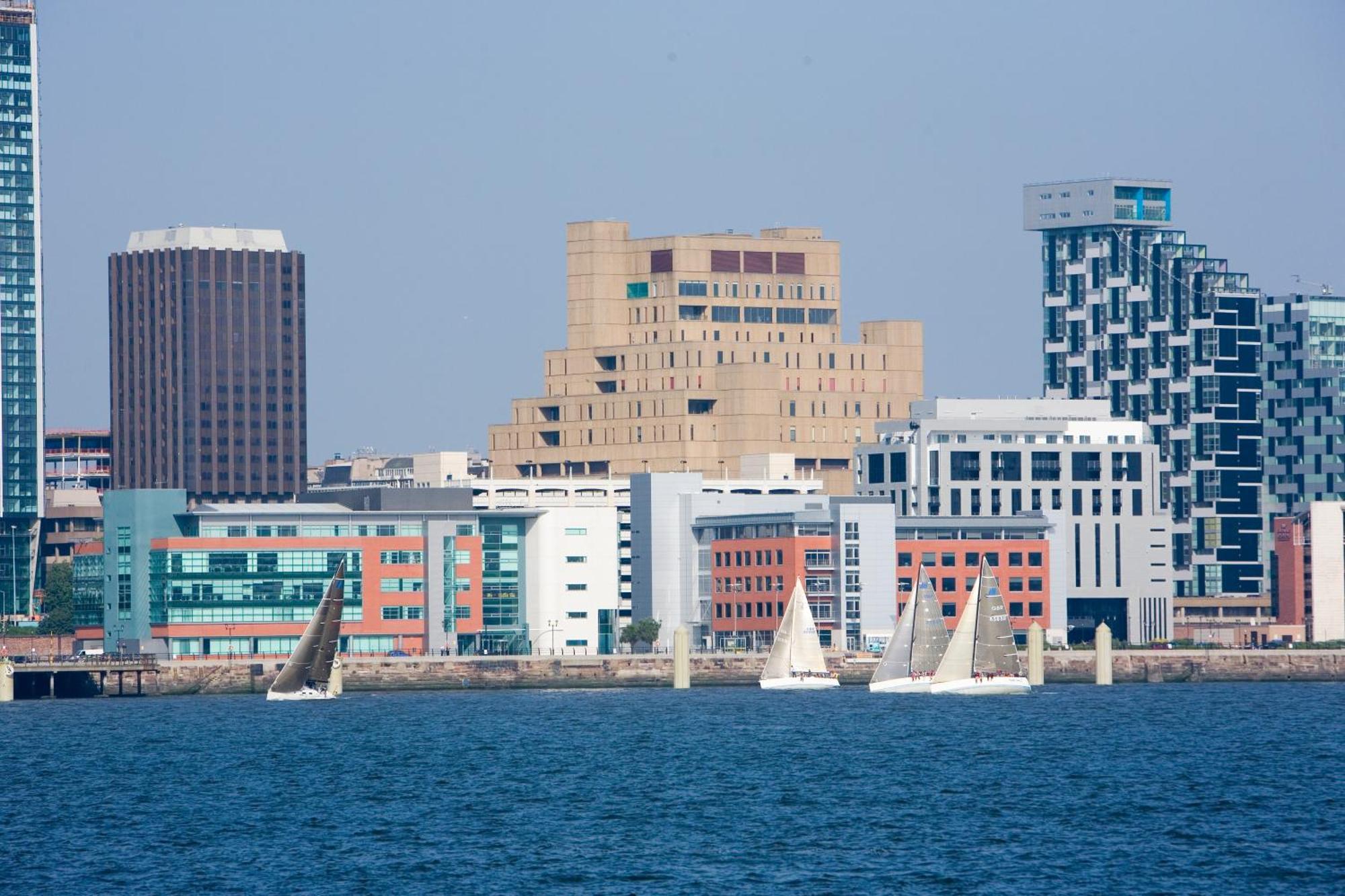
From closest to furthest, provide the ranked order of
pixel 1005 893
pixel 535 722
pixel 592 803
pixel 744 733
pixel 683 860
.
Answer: pixel 1005 893
pixel 683 860
pixel 592 803
pixel 744 733
pixel 535 722

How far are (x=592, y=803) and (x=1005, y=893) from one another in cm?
3588

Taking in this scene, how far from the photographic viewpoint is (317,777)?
14138 cm

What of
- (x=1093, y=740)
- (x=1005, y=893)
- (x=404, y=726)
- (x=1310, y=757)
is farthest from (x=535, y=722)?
(x=1005, y=893)

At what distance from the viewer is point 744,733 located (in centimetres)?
17162

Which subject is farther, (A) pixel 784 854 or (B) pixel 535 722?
(B) pixel 535 722

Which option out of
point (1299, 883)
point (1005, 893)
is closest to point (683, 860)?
point (1005, 893)

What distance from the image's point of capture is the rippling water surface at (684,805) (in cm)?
10000

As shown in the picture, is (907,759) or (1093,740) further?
(1093,740)

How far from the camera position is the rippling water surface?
100000 mm

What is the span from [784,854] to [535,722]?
82684 mm

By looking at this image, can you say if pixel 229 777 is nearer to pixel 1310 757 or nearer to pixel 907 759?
pixel 907 759

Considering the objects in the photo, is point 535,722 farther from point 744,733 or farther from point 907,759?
point 907,759

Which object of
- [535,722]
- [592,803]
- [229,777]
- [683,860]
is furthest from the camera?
[535,722]

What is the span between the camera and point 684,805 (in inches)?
4926
